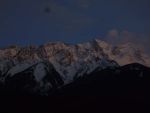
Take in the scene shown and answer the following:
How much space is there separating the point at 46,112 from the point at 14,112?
12.7 metres

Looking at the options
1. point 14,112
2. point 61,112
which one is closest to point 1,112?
point 14,112

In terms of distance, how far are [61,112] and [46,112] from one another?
33.6 feet

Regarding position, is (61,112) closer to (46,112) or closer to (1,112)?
(46,112)

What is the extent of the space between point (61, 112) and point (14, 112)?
1886 cm

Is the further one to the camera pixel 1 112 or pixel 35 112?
pixel 35 112

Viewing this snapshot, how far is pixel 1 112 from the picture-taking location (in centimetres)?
18038

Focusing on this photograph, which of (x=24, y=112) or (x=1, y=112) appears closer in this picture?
(x=1, y=112)

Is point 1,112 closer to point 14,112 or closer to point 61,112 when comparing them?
point 14,112

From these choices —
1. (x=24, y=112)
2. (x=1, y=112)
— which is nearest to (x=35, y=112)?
(x=24, y=112)

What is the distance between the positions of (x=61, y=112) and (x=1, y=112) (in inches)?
1081

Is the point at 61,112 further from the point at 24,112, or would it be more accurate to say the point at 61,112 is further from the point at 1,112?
the point at 1,112

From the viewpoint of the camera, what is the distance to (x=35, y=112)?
19438 centimetres

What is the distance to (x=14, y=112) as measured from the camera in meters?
192

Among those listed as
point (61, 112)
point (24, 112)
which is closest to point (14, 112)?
point (24, 112)
